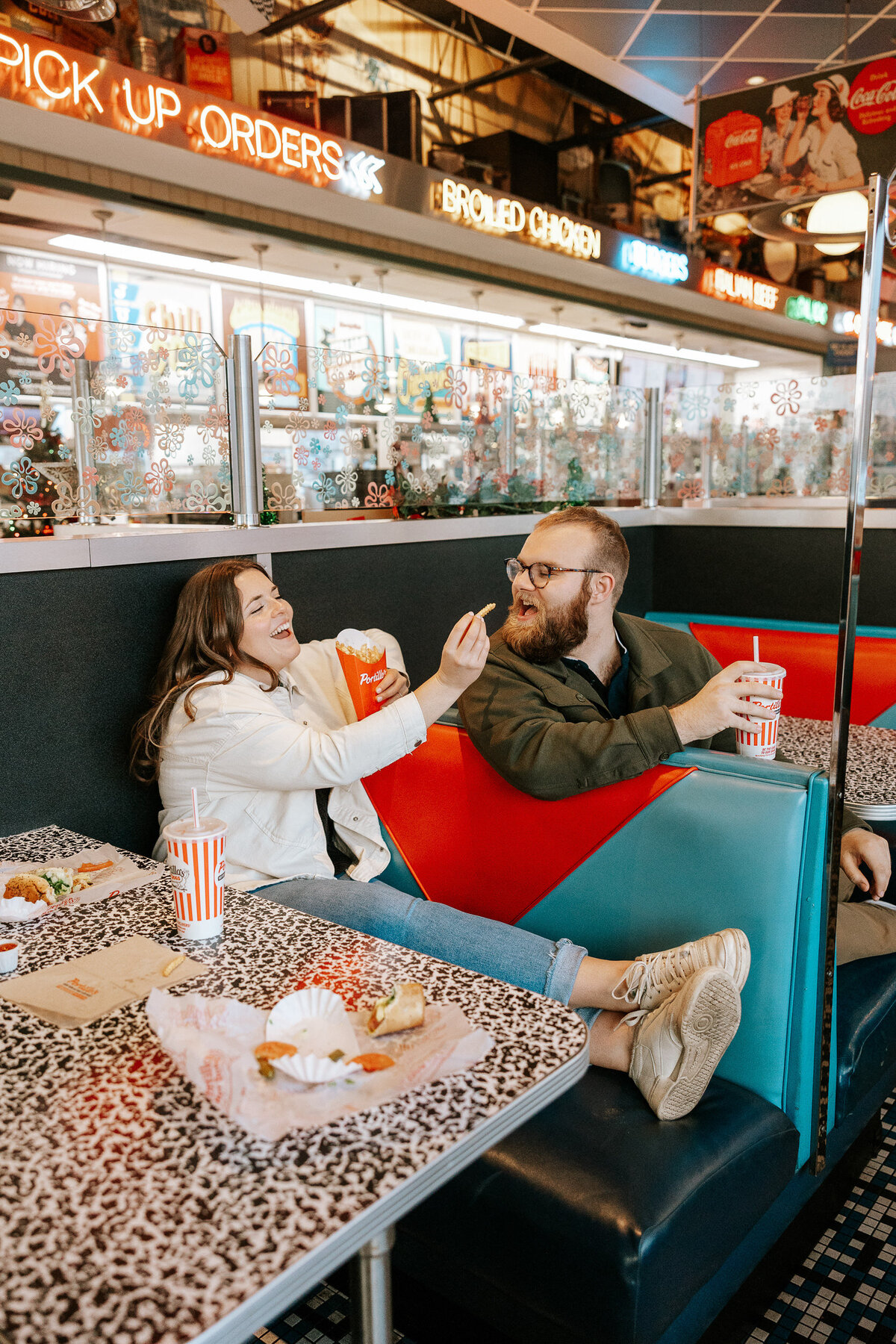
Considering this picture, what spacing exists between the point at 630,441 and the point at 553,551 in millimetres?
2579

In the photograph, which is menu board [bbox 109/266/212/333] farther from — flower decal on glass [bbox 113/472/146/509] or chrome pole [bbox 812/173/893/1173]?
chrome pole [bbox 812/173/893/1173]

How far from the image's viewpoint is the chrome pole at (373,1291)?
104 centimetres

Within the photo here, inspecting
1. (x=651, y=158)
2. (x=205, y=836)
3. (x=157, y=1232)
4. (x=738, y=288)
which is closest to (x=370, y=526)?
(x=205, y=836)

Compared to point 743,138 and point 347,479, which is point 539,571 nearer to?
point 347,479

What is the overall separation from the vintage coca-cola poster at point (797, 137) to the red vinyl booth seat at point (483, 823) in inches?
130

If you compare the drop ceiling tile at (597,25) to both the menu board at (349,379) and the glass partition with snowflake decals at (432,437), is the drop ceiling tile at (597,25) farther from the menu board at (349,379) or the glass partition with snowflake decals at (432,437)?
the menu board at (349,379)

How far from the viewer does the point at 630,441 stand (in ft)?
15.0

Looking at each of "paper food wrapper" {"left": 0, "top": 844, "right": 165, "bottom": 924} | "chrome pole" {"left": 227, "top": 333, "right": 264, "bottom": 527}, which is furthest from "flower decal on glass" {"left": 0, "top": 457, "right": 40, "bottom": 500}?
"paper food wrapper" {"left": 0, "top": 844, "right": 165, "bottom": 924}

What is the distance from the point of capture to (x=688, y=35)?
501 cm

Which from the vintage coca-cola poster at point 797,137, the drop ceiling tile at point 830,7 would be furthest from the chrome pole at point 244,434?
the drop ceiling tile at point 830,7

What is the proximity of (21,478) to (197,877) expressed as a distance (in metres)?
1.21

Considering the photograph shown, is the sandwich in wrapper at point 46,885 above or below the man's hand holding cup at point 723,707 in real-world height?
below

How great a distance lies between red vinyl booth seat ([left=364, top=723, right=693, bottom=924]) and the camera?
190cm

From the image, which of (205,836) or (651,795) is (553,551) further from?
(205,836)
